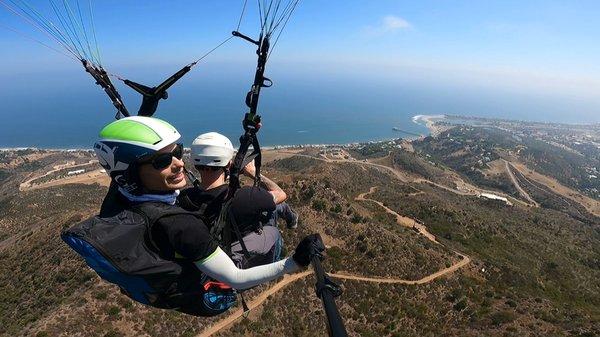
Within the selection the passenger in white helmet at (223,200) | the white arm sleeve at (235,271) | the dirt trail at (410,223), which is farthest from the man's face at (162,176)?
the dirt trail at (410,223)

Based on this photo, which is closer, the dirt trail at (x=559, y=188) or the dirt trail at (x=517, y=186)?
the dirt trail at (x=517, y=186)

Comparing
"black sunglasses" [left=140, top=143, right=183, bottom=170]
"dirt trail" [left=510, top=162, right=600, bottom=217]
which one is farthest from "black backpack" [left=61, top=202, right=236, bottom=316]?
"dirt trail" [left=510, top=162, right=600, bottom=217]

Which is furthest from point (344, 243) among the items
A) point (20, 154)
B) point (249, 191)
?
point (20, 154)

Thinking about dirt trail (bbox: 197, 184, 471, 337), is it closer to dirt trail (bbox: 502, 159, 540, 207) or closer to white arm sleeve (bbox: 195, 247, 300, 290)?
white arm sleeve (bbox: 195, 247, 300, 290)

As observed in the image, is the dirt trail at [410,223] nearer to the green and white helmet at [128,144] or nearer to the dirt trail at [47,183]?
the green and white helmet at [128,144]

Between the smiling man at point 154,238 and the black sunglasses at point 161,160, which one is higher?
the black sunglasses at point 161,160

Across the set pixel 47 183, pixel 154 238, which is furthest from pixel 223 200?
pixel 47 183

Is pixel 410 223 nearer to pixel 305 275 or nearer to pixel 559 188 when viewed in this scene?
pixel 305 275
